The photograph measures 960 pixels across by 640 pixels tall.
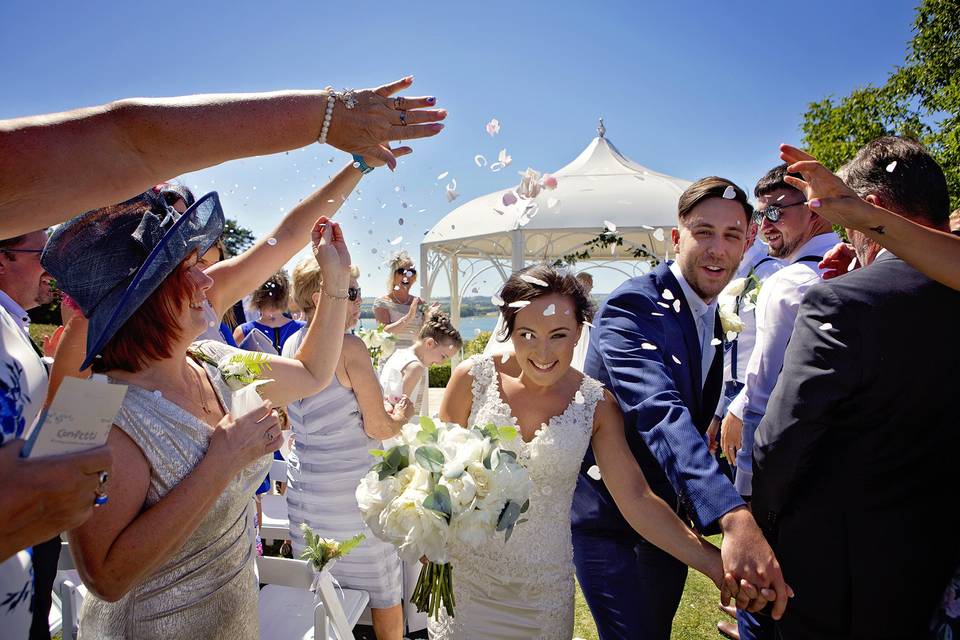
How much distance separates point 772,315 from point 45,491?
3255mm

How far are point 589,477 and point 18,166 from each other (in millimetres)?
2360

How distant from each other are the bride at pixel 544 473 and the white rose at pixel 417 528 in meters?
0.51

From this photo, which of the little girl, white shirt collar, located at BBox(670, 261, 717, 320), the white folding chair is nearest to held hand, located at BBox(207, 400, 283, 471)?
the white folding chair

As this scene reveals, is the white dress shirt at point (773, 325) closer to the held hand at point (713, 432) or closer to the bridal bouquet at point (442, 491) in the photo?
the held hand at point (713, 432)

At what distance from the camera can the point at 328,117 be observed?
1.47 m

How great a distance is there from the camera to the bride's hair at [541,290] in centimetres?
251

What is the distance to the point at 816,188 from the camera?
1868 mm

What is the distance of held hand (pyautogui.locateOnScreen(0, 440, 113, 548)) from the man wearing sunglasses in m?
2.88

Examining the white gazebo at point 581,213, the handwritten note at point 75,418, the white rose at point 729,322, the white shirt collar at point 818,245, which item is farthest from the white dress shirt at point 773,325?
the white gazebo at point 581,213

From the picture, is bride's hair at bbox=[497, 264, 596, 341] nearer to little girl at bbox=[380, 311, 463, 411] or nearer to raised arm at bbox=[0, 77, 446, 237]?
raised arm at bbox=[0, 77, 446, 237]

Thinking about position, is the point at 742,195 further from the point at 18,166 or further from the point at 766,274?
the point at 18,166

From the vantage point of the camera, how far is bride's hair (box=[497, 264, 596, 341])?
251 centimetres

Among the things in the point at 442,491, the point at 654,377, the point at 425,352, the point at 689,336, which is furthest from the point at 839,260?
the point at 425,352

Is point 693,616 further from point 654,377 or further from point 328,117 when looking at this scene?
point 328,117
